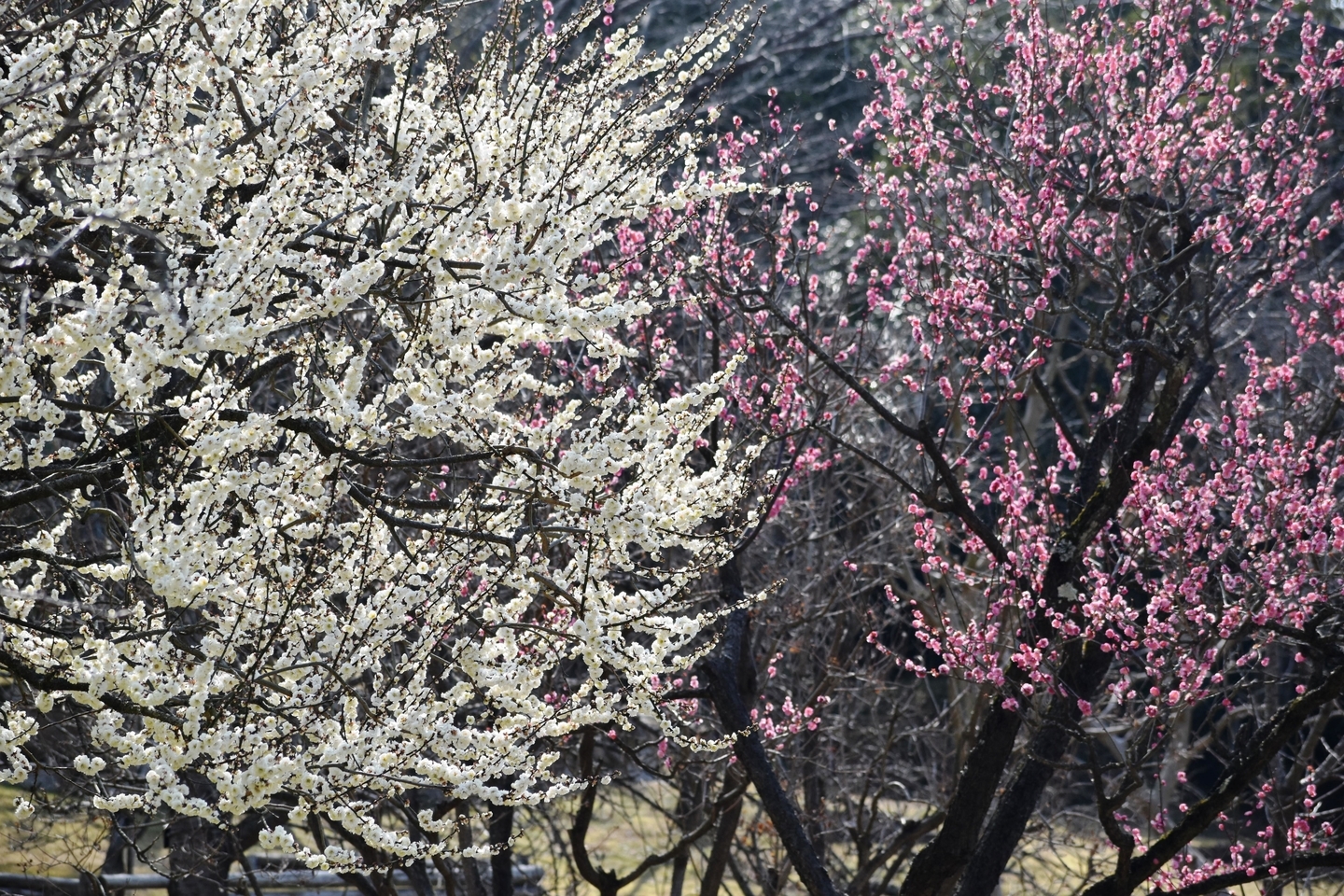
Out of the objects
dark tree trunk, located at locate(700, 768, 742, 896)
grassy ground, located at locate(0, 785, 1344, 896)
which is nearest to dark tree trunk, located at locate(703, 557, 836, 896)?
dark tree trunk, located at locate(700, 768, 742, 896)

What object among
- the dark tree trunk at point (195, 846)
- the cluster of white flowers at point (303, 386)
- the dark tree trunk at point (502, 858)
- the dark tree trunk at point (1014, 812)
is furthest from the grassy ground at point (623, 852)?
the cluster of white flowers at point (303, 386)

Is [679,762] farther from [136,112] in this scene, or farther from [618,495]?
[136,112]

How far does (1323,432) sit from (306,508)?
5745 millimetres

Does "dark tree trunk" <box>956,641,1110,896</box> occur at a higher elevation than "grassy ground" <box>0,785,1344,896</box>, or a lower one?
lower

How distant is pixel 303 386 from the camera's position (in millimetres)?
4547

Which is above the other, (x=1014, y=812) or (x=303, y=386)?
(x=303, y=386)

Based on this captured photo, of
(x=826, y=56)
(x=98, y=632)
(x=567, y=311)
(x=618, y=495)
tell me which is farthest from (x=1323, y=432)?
(x=826, y=56)

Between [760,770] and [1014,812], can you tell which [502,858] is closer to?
[760,770]

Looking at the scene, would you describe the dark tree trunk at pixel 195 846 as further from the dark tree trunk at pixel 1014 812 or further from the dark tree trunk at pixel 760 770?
the dark tree trunk at pixel 1014 812

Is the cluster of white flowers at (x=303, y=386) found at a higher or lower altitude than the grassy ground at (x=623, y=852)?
lower

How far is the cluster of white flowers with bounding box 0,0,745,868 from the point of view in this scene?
11.7 ft

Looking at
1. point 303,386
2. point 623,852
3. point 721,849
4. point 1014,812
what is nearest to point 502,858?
point 721,849

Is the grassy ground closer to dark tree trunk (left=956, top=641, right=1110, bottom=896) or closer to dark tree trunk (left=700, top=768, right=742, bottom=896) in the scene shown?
dark tree trunk (left=700, top=768, right=742, bottom=896)

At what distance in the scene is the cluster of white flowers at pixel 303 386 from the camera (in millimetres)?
3553
